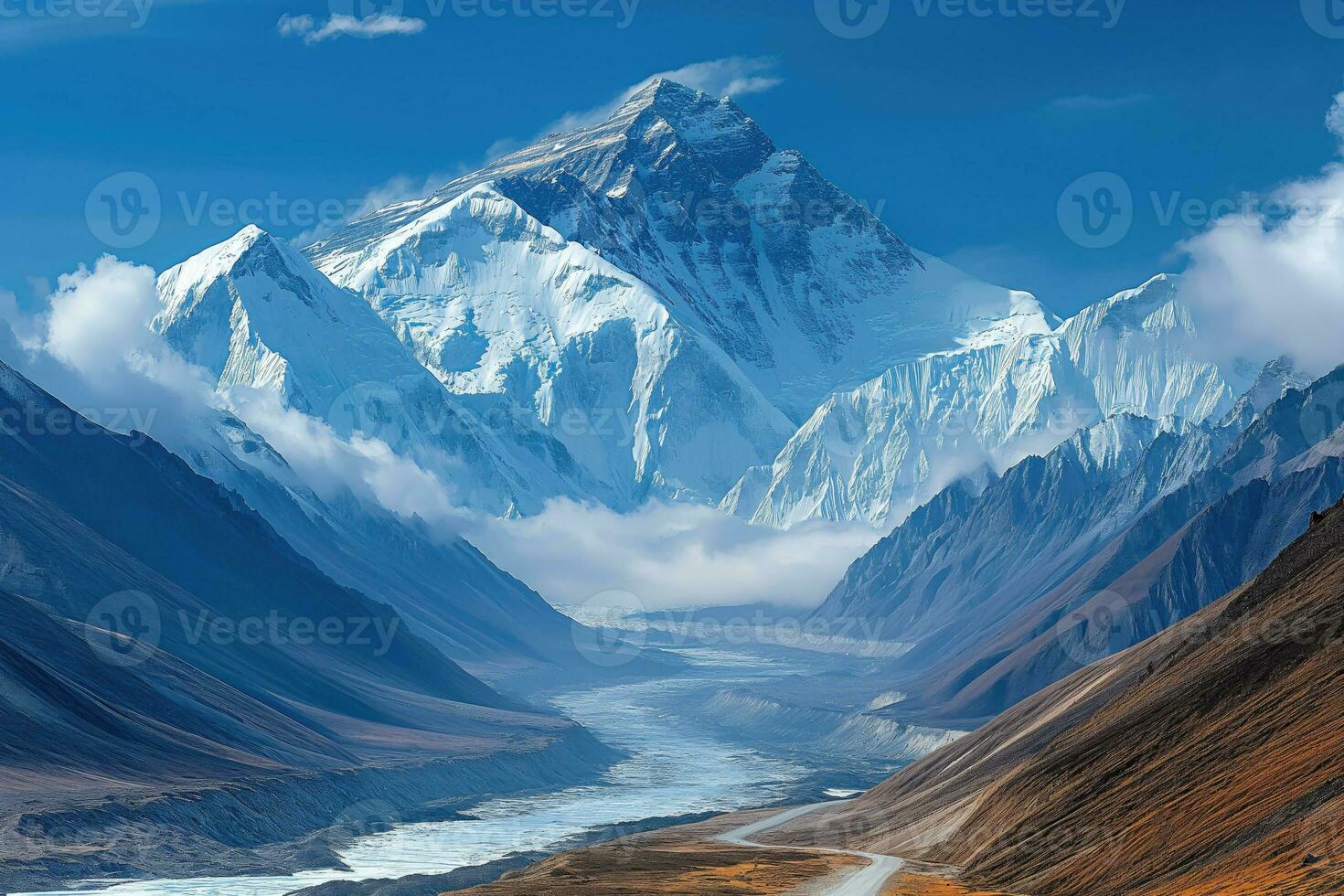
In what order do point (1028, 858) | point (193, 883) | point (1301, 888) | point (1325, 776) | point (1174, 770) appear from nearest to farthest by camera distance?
1. point (1301, 888)
2. point (1325, 776)
3. point (1174, 770)
4. point (1028, 858)
5. point (193, 883)

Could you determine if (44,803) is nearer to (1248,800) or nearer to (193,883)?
(193,883)

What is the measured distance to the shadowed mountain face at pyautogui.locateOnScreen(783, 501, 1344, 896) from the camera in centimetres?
10119

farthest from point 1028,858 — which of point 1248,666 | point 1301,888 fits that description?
point 1301,888

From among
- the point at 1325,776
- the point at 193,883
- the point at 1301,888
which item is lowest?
the point at 1301,888

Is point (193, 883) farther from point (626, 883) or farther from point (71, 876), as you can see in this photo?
point (626, 883)

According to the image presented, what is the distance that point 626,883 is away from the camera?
140000mm

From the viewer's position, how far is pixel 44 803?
187500 mm

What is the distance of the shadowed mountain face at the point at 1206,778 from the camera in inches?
3984

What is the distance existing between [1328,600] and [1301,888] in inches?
1886

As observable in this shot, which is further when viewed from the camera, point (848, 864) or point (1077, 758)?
point (848, 864)

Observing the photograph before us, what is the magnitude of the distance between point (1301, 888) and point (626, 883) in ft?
216

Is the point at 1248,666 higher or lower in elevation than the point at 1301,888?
higher

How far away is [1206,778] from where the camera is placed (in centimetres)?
11862

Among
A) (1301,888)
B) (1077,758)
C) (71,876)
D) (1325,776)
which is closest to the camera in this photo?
(1301,888)
